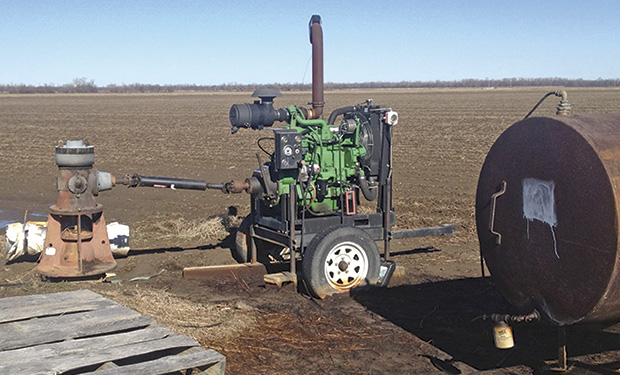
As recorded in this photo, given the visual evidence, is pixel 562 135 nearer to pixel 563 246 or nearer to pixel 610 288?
pixel 563 246

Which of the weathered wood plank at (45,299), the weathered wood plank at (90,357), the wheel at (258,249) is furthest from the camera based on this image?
the wheel at (258,249)

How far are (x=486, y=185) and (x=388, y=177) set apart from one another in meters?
2.90

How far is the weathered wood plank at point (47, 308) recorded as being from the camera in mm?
5722

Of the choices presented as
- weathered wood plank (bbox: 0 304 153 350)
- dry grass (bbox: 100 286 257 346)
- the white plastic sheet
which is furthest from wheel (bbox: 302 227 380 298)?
the white plastic sheet

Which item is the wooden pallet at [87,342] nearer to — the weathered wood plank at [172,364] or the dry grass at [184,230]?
the weathered wood plank at [172,364]

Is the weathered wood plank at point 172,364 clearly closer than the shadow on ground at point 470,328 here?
Yes

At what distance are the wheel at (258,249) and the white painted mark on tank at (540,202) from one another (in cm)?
457

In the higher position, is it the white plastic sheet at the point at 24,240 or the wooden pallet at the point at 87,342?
the wooden pallet at the point at 87,342

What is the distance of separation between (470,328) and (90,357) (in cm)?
384

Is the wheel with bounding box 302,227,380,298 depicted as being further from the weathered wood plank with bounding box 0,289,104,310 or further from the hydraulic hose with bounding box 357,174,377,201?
the weathered wood plank with bounding box 0,289,104,310

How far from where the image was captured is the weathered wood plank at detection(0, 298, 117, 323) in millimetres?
5722

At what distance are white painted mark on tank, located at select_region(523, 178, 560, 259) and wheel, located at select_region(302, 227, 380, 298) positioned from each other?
2.87 m

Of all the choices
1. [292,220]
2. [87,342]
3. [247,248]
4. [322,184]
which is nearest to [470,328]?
[292,220]

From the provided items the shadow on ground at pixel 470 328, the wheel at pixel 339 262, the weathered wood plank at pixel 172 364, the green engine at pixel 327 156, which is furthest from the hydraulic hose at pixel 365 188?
the weathered wood plank at pixel 172 364
